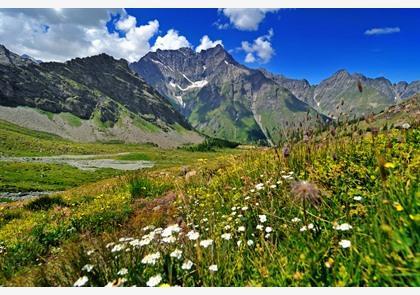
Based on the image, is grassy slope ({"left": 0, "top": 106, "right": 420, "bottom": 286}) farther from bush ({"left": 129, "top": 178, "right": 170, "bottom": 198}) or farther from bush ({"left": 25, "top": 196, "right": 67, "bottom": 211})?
bush ({"left": 25, "top": 196, "right": 67, "bottom": 211})

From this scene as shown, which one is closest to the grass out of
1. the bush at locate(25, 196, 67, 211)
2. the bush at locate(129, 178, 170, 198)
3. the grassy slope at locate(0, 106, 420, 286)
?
the bush at locate(25, 196, 67, 211)

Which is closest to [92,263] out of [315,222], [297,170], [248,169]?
[315,222]

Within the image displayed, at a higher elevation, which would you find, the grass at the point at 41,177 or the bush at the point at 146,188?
the bush at the point at 146,188

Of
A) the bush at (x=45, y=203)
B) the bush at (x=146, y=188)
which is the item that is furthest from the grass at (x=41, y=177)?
the bush at (x=146, y=188)

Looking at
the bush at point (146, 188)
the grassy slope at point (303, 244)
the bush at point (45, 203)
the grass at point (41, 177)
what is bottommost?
the grass at point (41, 177)

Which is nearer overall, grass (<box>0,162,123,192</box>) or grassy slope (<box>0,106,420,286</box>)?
grassy slope (<box>0,106,420,286</box>)

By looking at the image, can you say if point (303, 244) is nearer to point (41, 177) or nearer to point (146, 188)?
point (146, 188)

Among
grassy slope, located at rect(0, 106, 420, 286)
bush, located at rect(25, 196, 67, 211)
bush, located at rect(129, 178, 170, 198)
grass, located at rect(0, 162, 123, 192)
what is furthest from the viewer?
grass, located at rect(0, 162, 123, 192)

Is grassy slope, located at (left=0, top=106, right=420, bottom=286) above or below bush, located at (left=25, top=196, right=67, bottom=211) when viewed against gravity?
above

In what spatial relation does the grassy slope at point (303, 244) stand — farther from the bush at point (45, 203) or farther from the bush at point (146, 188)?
the bush at point (45, 203)

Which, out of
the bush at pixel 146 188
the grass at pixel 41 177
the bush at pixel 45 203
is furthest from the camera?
the grass at pixel 41 177

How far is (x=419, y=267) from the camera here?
2996mm

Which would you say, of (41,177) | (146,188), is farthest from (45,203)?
(41,177)
